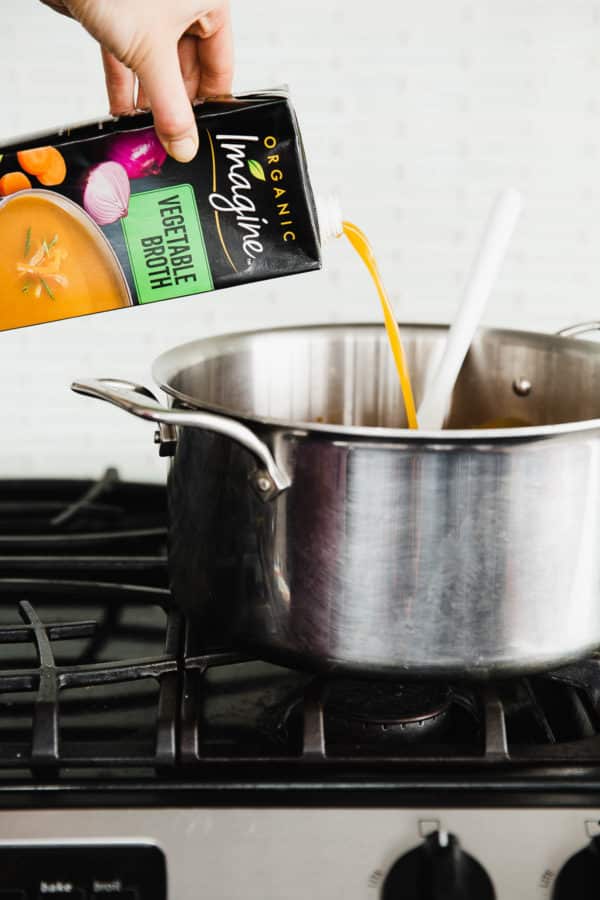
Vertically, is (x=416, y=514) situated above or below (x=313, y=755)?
above

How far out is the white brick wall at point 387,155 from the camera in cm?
109

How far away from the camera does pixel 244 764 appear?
633 millimetres

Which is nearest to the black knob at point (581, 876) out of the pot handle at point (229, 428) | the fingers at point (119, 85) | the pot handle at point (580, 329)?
the pot handle at point (229, 428)

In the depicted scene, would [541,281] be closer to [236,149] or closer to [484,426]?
[484,426]

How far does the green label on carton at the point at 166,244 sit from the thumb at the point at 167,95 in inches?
1.9

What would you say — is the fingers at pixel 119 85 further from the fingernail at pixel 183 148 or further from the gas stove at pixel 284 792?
the gas stove at pixel 284 792

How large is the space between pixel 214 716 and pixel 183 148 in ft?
1.36

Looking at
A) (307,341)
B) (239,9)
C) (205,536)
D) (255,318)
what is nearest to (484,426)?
(307,341)

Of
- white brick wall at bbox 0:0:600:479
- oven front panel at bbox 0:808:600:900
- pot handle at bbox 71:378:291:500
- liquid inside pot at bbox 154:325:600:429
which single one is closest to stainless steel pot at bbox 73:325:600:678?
pot handle at bbox 71:378:291:500

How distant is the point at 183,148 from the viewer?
72 cm

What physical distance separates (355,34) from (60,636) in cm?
73

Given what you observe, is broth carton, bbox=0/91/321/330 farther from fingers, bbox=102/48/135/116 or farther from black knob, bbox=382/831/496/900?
black knob, bbox=382/831/496/900

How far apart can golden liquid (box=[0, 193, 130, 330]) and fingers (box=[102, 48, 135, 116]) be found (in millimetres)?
243

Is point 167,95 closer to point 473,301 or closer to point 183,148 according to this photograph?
point 183,148
